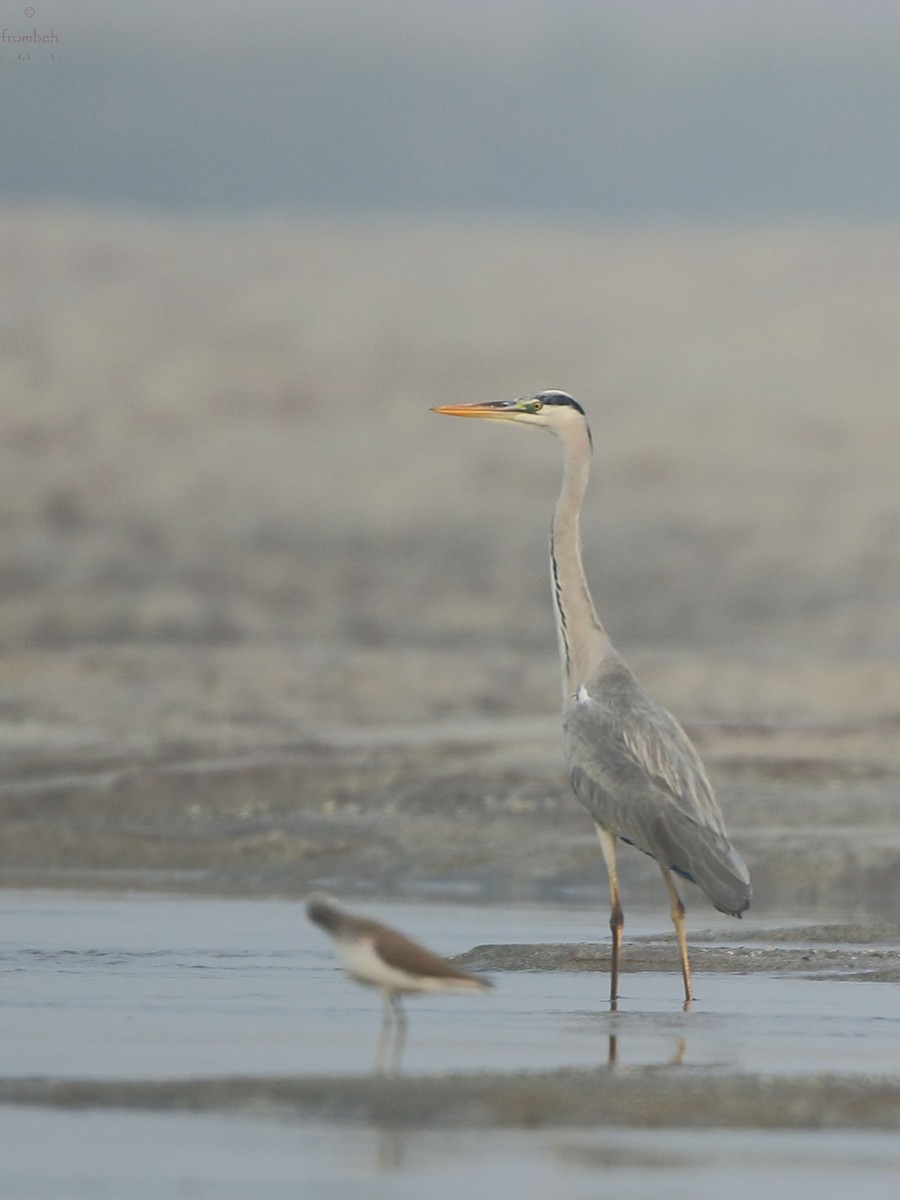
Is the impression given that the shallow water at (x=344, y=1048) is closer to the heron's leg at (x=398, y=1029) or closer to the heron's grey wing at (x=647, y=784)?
the heron's leg at (x=398, y=1029)

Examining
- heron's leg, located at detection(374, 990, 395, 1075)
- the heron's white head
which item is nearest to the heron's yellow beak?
the heron's white head

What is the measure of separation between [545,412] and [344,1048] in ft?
15.5

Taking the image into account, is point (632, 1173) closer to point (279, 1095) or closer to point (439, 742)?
point (279, 1095)

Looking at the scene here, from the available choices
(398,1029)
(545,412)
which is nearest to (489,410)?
(545,412)

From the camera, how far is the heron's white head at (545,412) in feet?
42.7

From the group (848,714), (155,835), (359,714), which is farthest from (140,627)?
(155,835)

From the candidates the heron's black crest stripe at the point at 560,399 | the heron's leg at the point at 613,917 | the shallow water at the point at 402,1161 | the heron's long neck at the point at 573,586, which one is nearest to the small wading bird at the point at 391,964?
the shallow water at the point at 402,1161

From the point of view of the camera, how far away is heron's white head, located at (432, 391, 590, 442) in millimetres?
13016

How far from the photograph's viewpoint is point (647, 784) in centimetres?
1156

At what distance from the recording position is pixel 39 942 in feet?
42.0

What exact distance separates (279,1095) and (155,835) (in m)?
11.7

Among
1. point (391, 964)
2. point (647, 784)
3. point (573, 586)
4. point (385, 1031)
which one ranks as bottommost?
point (385, 1031)

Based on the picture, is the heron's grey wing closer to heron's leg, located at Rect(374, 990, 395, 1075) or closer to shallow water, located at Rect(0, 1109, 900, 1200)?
heron's leg, located at Rect(374, 990, 395, 1075)

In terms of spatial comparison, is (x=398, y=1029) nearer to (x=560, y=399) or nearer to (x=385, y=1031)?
(x=385, y=1031)
